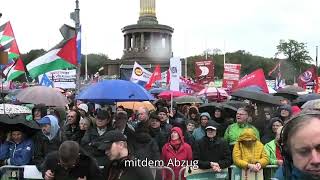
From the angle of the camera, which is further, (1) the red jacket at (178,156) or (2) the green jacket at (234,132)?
(2) the green jacket at (234,132)

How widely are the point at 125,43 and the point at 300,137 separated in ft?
229

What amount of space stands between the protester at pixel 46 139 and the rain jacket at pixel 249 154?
248cm

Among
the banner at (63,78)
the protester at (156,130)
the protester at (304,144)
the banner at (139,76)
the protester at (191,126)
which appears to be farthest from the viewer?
the banner at (63,78)

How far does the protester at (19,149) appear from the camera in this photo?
685 centimetres

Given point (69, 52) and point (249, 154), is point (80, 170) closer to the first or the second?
point (249, 154)

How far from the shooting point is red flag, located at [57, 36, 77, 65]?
11.9m

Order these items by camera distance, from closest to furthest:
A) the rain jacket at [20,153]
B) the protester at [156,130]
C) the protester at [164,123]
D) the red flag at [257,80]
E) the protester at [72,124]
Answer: the rain jacket at [20,153], the protester at [72,124], the protester at [156,130], the protester at [164,123], the red flag at [257,80]

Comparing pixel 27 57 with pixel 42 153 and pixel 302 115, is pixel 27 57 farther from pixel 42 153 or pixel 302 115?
pixel 302 115

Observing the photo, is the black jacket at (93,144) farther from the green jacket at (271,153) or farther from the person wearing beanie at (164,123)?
the green jacket at (271,153)

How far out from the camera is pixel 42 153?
705 cm

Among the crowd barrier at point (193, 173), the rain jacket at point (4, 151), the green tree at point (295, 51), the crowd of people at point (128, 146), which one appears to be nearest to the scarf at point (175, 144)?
the crowd of people at point (128, 146)

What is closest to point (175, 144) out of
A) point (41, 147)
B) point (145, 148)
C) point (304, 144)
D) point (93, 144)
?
point (145, 148)

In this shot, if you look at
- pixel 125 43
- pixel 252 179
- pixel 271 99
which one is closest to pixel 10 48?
pixel 271 99

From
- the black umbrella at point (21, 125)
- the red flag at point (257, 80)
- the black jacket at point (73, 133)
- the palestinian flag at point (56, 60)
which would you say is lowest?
the black jacket at point (73, 133)
